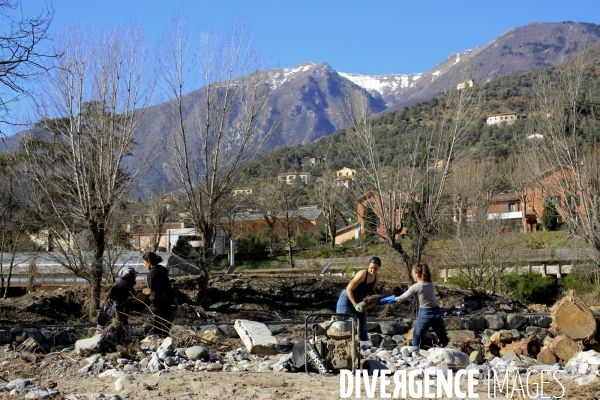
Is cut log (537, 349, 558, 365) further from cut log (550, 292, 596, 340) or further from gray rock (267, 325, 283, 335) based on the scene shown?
gray rock (267, 325, 283, 335)

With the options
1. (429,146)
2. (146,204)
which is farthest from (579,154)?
(146,204)

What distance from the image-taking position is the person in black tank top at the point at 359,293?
33.7 feet

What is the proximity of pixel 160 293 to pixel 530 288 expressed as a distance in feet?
69.6

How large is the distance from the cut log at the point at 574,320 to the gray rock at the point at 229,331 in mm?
5732

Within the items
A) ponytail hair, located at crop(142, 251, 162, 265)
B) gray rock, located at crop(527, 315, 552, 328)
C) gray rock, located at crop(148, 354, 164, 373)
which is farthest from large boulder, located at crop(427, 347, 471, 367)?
gray rock, located at crop(527, 315, 552, 328)

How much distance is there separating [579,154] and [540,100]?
8.09 feet

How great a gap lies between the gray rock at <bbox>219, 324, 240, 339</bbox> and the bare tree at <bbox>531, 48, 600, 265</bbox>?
13.8 meters

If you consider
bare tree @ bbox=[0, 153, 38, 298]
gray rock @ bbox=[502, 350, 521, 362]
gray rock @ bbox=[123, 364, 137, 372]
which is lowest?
gray rock @ bbox=[502, 350, 521, 362]

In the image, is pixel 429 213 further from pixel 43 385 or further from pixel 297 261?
pixel 297 261

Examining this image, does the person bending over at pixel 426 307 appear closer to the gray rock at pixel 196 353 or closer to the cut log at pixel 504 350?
the cut log at pixel 504 350

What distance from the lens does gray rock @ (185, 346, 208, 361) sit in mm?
9969

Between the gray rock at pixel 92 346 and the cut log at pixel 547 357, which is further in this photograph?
the cut log at pixel 547 357

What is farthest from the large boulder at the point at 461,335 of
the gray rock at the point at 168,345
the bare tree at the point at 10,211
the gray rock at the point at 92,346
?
the bare tree at the point at 10,211

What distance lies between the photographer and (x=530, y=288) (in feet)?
93.1
